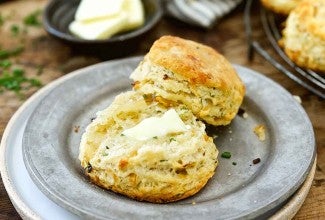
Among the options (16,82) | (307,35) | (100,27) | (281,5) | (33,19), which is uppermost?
(307,35)

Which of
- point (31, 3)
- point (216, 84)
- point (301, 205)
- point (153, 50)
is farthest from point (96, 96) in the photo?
point (31, 3)

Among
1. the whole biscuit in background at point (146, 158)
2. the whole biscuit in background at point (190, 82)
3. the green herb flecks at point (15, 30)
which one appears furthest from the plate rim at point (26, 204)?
the green herb flecks at point (15, 30)

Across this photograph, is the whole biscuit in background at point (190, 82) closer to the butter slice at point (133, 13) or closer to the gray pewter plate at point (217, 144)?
the gray pewter plate at point (217, 144)

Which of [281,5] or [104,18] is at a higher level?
[281,5]

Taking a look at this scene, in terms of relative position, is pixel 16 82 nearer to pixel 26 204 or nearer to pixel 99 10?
pixel 99 10

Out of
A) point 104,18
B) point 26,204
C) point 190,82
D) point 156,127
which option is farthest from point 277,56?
point 26,204

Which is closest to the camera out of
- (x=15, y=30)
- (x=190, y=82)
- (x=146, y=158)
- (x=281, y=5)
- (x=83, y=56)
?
(x=146, y=158)

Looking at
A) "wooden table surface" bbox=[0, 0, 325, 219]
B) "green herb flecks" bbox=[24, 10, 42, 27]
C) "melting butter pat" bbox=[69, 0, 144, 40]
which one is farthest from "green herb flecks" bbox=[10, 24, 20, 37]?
"melting butter pat" bbox=[69, 0, 144, 40]

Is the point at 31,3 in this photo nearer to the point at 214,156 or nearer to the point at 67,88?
the point at 67,88
